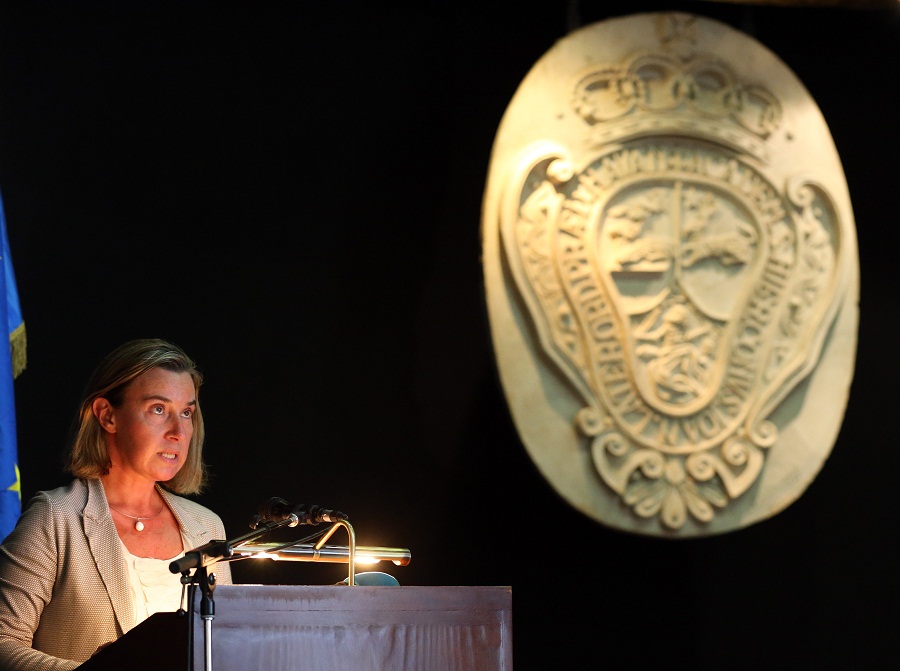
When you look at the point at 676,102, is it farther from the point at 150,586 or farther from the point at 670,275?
the point at 150,586

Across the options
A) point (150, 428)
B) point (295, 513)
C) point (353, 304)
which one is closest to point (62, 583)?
point (150, 428)

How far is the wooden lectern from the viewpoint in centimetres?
160

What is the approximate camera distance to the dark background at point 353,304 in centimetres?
A: 320

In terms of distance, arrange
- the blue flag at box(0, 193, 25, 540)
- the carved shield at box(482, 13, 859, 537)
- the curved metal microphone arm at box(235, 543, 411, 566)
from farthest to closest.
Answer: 1. the carved shield at box(482, 13, 859, 537)
2. the blue flag at box(0, 193, 25, 540)
3. the curved metal microphone arm at box(235, 543, 411, 566)

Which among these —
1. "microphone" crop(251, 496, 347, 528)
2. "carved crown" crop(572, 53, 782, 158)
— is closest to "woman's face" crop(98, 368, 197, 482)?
"microphone" crop(251, 496, 347, 528)

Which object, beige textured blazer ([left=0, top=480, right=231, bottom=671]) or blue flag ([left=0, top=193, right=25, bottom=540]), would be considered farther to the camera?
blue flag ([left=0, top=193, right=25, bottom=540])

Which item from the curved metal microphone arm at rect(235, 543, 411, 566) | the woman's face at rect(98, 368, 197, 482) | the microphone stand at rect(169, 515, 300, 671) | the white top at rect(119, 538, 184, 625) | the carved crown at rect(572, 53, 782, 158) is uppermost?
the carved crown at rect(572, 53, 782, 158)

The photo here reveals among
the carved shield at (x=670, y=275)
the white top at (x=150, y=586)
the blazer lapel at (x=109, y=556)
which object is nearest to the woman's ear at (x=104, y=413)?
the blazer lapel at (x=109, y=556)

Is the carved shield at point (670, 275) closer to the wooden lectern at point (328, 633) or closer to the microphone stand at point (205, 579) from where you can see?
the wooden lectern at point (328, 633)

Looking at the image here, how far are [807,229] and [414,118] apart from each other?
1.47 metres

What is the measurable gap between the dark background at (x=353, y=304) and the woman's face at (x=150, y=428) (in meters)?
0.54

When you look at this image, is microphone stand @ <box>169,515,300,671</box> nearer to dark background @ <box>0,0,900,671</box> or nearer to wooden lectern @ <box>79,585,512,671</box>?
wooden lectern @ <box>79,585,512,671</box>

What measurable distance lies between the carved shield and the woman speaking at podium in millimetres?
1241

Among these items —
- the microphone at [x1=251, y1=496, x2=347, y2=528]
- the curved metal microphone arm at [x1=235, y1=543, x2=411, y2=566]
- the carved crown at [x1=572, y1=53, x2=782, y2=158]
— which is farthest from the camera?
the carved crown at [x1=572, y1=53, x2=782, y2=158]
